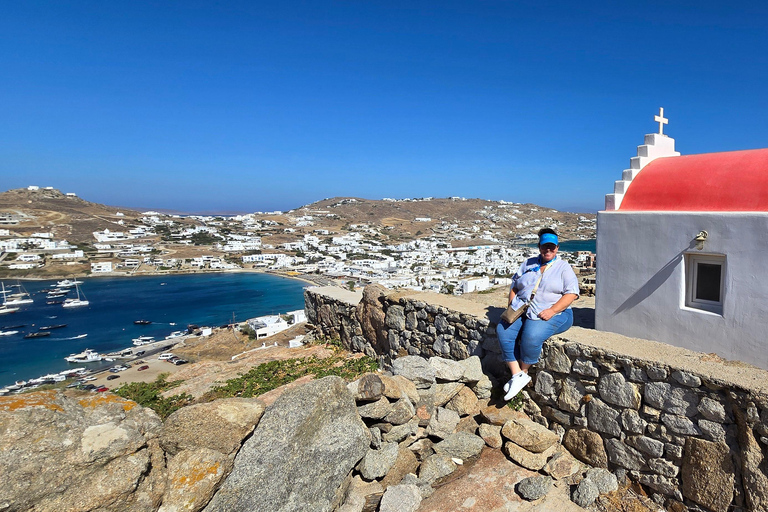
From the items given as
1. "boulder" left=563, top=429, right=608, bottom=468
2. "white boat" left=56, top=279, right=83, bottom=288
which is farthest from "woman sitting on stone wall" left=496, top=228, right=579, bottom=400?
"white boat" left=56, top=279, right=83, bottom=288

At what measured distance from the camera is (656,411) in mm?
3561

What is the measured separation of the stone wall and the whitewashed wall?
0.72 meters

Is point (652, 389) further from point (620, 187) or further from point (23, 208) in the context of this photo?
point (23, 208)

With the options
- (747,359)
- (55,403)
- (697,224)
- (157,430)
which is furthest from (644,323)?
(55,403)

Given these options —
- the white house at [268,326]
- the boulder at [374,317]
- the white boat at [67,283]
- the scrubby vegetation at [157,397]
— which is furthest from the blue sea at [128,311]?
the boulder at [374,317]

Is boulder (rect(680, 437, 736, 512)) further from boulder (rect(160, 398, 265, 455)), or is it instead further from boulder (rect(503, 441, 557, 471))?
boulder (rect(160, 398, 265, 455))

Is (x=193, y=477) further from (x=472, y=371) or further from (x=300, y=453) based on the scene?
(x=472, y=371)

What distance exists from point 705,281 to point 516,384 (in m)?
2.37

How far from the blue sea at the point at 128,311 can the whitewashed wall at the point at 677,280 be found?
37537 millimetres

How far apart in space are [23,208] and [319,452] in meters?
128

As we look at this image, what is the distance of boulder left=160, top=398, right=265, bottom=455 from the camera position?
302 cm

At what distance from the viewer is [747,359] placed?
13.4 ft

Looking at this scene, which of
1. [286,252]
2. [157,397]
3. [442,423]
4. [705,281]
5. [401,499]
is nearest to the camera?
[401,499]

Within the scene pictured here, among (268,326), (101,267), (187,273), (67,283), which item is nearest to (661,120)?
(268,326)
